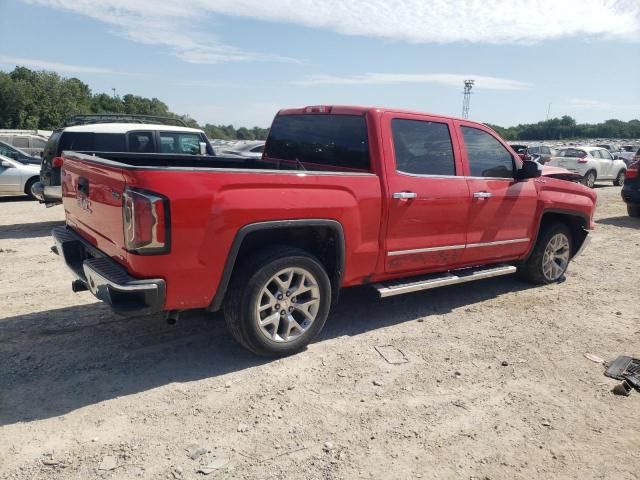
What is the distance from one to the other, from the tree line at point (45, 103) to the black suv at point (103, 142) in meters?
39.1

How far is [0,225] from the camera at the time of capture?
9344mm

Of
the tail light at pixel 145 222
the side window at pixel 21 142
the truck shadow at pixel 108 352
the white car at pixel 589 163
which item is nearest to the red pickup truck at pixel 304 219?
the tail light at pixel 145 222

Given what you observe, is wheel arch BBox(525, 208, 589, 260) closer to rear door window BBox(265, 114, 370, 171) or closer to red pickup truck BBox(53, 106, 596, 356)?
red pickup truck BBox(53, 106, 596, 356)

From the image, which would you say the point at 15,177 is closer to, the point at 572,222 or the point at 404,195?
the point at 404,195

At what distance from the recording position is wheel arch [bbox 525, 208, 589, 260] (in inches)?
239

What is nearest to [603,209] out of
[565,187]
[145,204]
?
[565,187]

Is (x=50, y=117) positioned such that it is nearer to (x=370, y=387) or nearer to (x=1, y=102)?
(x=1, y=102)

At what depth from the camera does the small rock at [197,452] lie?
2832 mm

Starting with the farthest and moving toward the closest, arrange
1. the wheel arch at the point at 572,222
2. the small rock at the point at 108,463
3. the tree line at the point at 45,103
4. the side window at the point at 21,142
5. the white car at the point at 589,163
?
the tree line at the point at 45,103 < the white car at the point at 589,163 < the side window at the point at 21,142 < the wheel arch at the point at 572,222 < the small rock at the point at 108,463

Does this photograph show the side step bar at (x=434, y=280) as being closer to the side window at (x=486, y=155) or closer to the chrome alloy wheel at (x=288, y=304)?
the chrome alloy wheel at (x=288, y=304)

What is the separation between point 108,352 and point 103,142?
601 cm

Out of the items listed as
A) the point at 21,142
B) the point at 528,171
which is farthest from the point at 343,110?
the point at 21,142

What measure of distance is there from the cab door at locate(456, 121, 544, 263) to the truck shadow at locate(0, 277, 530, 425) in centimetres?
82

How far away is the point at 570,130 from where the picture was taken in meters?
99.7
